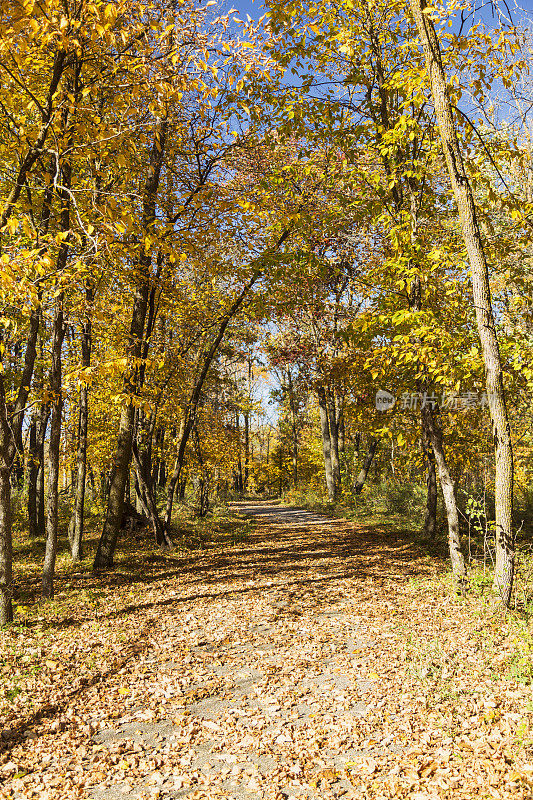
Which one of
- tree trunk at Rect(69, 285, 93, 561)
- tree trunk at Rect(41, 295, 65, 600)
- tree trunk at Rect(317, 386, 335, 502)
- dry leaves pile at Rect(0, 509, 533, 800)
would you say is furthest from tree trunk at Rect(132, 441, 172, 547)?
tree trunk at Rect(317, 386, 335, 502)

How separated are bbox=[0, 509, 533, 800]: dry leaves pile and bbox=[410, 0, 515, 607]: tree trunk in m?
0.92

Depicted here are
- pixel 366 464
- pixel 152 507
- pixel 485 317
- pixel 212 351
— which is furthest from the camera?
pixel 366 464

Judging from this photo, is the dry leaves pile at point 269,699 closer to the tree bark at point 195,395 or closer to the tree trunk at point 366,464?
the tree bark at point 195,395

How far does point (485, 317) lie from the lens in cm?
589

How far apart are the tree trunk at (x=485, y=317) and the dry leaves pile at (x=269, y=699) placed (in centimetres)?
92

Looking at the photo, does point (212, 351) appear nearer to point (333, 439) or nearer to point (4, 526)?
point (4, 526)

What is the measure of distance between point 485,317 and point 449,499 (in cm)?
339

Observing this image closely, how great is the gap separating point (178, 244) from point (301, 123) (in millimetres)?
2770

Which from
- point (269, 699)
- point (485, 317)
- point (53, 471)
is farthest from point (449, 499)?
point (53, 471)

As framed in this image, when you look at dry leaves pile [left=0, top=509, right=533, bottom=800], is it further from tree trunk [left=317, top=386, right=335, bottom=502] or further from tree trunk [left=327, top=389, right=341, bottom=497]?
tree trunk [left=317, top=386, right=335, bottom=502]

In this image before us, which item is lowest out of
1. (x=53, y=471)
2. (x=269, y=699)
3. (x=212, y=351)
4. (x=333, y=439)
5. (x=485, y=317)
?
(x=269, y=699)

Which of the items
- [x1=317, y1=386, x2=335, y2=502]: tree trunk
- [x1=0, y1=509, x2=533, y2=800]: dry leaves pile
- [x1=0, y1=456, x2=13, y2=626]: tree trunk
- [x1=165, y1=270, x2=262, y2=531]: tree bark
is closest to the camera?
[x1=0, y1=509, x2=533, y2=800]: dry leaves pile

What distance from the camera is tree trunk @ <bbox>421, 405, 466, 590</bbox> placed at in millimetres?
7660

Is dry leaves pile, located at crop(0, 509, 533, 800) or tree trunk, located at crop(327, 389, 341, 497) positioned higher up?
tree trunk, located at crop(327, 389, 341, 497)
